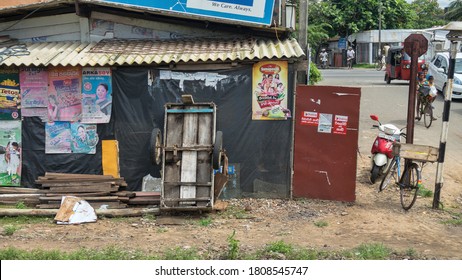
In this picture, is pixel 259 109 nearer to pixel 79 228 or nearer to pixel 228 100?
pixel 228 100

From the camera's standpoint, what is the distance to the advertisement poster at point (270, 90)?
28.2ft

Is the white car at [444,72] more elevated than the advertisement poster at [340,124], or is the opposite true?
the white car at [444,72]

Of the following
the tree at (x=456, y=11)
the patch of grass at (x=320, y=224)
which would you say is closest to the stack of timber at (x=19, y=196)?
the patch of grass at (x=320, y=224)

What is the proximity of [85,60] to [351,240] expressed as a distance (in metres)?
5.19

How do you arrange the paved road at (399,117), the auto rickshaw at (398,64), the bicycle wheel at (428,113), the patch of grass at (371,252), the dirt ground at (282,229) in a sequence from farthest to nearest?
the auto rickshaw at (398,64) → the bicycle wheel at (428,113) → the paved road at (399,117) → the dirt ground at (282,229) → the patch of grass at (371,252)

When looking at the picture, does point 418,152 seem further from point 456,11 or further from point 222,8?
point 456,11

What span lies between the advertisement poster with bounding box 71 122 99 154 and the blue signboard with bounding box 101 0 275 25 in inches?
90.2

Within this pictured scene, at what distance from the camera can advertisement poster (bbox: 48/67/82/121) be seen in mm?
8969

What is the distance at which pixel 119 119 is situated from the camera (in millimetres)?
8977

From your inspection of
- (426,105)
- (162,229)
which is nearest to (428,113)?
(426,105)

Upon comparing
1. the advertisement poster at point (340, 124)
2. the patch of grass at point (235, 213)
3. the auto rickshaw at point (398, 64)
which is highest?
the auto rickshaw at point (398, 64)

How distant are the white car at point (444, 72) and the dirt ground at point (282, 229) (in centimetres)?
1131

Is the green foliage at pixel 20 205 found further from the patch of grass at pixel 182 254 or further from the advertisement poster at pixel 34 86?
the patch of grass at pixel 182 254

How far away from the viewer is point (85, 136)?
29.7ft
